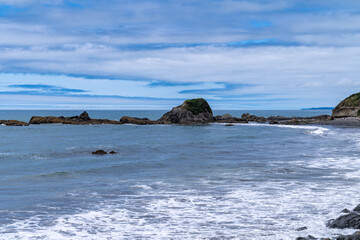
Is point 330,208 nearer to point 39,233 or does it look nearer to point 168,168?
point 39,233

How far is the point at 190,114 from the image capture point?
10188 centimetres

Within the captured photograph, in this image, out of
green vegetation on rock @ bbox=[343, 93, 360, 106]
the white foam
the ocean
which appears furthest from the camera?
green vegetation on rock @ bbox=[343, 93, 360, 106]

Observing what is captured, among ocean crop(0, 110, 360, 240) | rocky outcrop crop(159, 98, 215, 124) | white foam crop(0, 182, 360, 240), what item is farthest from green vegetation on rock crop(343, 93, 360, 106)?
white foam crop(0, 182, 360, 240)

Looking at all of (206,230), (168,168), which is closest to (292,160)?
(168,168)

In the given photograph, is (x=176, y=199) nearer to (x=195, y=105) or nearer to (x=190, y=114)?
(x=190, y=114)

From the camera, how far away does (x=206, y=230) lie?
1114cm

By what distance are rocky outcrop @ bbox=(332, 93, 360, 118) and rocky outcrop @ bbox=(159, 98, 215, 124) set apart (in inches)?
1547

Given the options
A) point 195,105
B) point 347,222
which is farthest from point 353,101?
point 347,222

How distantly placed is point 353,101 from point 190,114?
47697 mm

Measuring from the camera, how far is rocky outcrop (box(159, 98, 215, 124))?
333ft

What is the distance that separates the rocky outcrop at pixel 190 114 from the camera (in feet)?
333

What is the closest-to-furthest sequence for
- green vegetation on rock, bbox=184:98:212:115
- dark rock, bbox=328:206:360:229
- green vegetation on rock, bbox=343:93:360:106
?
dark rock, bbox=328:206:360:229 < green vegetation on rock, bbox=343:93:360:106 < green vegetation on rock, bbox=184:98:212:115

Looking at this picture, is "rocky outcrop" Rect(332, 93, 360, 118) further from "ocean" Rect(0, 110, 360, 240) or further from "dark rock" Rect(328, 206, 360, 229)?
"dark rock" Rect(328, 206, 360, 229)

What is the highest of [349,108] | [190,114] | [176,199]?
[349,108]
